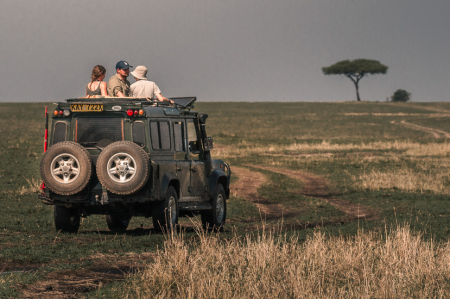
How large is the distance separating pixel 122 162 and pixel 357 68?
108 metres

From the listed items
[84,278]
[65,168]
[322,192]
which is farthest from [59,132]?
[322,192]

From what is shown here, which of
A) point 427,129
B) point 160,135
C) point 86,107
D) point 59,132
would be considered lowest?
point 427,129

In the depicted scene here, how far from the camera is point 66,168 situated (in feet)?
35.1

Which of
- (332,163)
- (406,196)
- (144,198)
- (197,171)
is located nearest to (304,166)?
(332,163)

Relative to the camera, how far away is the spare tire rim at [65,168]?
35.1 feet

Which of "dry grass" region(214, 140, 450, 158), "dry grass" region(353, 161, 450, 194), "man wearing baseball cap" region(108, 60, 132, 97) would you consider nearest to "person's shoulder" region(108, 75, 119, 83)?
"man wearing baseball cap" region(108, 60, 132, 97)

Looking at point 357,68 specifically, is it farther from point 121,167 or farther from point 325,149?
point 121,167

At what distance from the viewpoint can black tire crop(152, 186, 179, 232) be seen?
11.2 meters

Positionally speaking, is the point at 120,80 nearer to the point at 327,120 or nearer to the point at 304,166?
the point at 304,166

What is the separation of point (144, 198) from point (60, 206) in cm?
182

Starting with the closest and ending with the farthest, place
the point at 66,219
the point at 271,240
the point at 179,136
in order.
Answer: the point at 271,240 → the point at 66,219 → the point at 179,136

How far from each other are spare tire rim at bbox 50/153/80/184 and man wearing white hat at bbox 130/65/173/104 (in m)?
2.28

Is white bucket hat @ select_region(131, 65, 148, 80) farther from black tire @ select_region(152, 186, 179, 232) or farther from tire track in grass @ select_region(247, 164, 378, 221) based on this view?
tire track in grass @ select_region(247, 164, 378, 221)

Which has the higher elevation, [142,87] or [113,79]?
[113,79]
